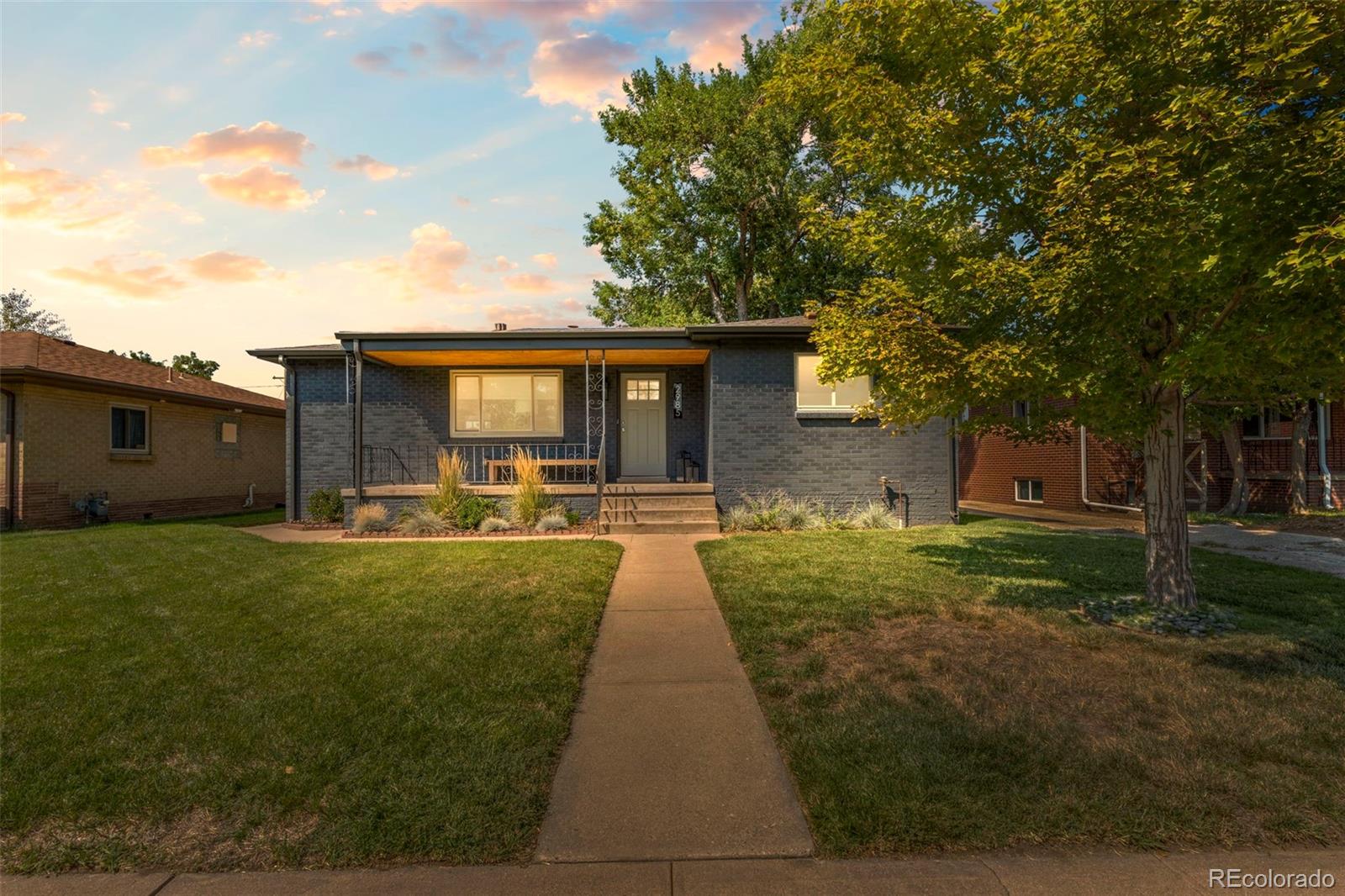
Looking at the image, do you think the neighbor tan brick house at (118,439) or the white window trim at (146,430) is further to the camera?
the white window trim at (146,430)

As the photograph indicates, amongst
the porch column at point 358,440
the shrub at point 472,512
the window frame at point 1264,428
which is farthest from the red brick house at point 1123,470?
the porch column at point 358,440

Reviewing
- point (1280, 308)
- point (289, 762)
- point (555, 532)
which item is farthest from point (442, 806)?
point (555, 532)

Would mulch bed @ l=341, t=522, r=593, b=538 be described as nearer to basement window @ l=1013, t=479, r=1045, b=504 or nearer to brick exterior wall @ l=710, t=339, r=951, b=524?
brick exterior wall @ l=710, t=339, r=951, b=524

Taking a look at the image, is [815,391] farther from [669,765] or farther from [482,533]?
[669,765]

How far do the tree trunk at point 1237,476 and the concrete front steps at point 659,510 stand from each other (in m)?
11.9

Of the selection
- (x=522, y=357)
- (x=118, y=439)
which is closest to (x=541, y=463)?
(x=522, y=357)

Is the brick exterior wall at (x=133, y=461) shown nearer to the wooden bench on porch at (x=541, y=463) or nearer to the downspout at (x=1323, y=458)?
the wooden bench on porch at (x=541, y=463)

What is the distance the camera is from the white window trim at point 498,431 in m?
13.9

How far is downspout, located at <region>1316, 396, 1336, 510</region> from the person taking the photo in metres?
13.0

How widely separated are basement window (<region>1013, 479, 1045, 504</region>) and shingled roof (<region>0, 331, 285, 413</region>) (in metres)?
23.2

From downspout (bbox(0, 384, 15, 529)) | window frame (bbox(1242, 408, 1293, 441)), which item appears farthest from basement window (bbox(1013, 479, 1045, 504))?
downspout (bbox(0, 384, 15, 529))

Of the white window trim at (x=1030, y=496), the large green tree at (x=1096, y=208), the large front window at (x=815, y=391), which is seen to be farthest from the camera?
the white window trim at (x=1030, y=496)

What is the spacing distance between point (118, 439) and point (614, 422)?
1162cm

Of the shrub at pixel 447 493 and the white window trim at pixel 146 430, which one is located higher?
the white window trim at pixel 146 430
